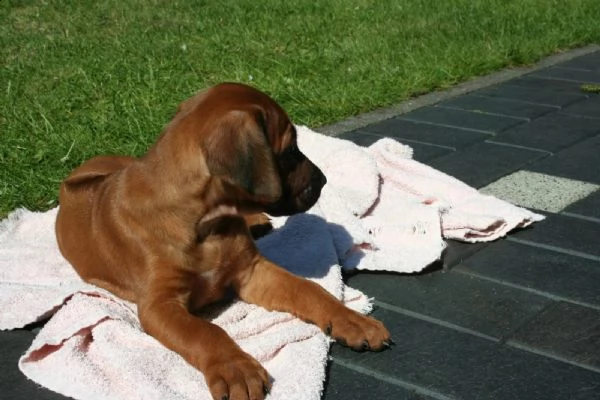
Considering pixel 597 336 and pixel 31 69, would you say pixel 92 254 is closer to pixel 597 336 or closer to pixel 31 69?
pixel 597 336

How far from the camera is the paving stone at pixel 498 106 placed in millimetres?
6266

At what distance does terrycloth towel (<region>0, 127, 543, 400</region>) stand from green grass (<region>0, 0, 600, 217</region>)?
977 mm

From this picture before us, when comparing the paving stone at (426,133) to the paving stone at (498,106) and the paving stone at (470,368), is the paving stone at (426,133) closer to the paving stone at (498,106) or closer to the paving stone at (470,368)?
the paving stone at (498,106)

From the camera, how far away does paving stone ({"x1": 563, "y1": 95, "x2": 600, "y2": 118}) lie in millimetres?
6258

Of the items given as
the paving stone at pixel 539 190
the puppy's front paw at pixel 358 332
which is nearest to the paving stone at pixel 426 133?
the paving stone at pixel 539 190

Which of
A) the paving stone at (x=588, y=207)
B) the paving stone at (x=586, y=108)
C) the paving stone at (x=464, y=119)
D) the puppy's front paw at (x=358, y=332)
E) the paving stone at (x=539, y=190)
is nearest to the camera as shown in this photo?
the puppy's front paw at (x=358, y=332)

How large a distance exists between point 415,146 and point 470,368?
2.61 m

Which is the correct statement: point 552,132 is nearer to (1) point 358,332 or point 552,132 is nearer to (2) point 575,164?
(2) point 575,164

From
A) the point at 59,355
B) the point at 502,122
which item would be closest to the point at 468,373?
the point at 59,355

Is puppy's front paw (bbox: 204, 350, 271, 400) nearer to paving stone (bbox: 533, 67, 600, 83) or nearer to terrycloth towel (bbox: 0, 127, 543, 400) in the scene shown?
terrycloth towel (bbox: 0, 127, 543, 400)

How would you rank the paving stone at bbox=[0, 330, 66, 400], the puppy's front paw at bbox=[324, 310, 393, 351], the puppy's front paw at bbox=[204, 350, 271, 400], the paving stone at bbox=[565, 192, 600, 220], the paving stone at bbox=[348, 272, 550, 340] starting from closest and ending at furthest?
the puppy's front paw at bbox=[204, 350, 271, 400], the paving stone at bbox=[0, 330, 66, 400], the puppy's front paw at bbox=[324, 310, 393, 351], the paving stone at bbox=[348, 272, 550, 340], the paving stone at bbox=[565, 192, 600, 220]

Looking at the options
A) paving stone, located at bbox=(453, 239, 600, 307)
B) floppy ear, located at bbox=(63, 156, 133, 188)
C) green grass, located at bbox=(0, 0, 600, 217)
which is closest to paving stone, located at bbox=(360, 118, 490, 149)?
green grass, located at bbox=(0, 0, 600, 217)

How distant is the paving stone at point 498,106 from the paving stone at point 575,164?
79cm

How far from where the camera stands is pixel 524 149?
5.45 m
